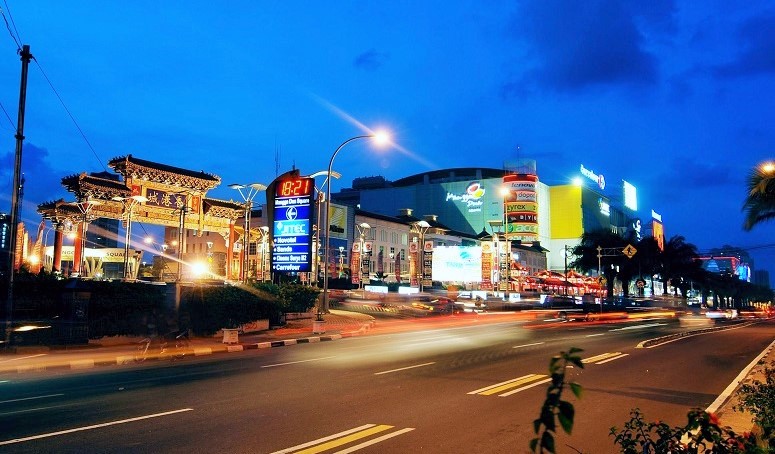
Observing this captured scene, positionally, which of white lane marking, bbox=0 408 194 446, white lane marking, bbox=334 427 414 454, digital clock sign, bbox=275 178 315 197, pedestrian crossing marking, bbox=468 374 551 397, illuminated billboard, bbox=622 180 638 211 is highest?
illuminated billboard, bbox=622 180 638 211

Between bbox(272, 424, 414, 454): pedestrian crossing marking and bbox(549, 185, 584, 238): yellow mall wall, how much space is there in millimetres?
128804

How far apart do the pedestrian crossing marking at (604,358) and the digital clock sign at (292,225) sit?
50.4 ft

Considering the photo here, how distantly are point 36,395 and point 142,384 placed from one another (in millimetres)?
2038

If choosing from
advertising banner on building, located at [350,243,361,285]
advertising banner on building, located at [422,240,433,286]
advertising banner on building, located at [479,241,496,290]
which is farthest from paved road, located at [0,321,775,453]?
advertising banner on building, located at [479,241,496,290]

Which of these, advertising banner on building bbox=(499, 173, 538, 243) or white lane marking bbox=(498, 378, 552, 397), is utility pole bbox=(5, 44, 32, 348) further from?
advertising banner on building bbox=(499, 173, 538, 243)

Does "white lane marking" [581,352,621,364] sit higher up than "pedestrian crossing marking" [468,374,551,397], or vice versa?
"pedestrian crossing marking" [468,374,551,397]

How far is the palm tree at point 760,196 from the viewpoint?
16.4 m

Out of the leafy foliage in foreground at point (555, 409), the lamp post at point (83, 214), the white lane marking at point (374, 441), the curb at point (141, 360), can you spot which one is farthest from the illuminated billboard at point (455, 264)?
the leafy foliage in foreground at point (555, 409)

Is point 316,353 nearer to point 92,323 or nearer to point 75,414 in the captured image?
point 92,323

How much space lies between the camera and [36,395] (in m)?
12.0

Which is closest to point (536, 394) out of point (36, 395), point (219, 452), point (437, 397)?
point (437, 397)

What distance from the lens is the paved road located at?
26.5 ft

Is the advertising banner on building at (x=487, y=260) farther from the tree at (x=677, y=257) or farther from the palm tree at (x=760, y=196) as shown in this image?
the palm tree at (x=760, y=196)

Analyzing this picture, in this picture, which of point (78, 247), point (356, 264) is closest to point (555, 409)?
point (78, 247)
